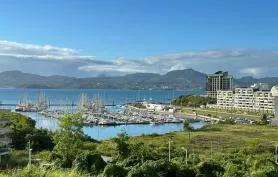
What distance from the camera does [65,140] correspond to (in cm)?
2761

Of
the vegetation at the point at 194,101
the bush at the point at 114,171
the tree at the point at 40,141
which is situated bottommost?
the tree at the point at 40,141

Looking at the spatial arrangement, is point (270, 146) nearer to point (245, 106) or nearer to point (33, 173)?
point (33, 173)

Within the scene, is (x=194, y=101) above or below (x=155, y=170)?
above

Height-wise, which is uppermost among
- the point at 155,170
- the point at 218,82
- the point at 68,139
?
the point at 218,82

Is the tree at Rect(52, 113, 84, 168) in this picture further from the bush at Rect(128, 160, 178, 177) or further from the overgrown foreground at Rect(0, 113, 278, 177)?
the bush at Rect(128, 160, 178, 177)

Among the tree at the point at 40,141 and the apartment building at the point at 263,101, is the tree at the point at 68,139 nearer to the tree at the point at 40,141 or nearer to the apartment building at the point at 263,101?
the tree at the point at 40,141

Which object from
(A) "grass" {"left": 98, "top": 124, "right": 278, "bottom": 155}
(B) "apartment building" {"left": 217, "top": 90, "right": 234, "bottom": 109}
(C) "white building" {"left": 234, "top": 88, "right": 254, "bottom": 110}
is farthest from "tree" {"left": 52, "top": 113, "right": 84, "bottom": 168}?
(B) "apartment building" {"left": 217, "top": 90, "right": 234, "bottom": 109}

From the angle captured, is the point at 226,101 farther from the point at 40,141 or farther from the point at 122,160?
the point at 122,160

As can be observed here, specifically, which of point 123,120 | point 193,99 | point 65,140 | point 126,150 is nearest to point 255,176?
point 126,150

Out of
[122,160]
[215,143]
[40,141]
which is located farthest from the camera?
[215,143]

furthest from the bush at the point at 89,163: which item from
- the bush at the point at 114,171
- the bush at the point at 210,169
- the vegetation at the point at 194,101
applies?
the vegetation at the point at 194,101

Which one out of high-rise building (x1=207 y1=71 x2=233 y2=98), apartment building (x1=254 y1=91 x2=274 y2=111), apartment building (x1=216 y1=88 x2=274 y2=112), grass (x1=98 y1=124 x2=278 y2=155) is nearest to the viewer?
grass (x1=98 y1=124 x2=278 y2=155)

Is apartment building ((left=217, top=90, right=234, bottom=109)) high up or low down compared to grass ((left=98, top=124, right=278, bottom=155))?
up

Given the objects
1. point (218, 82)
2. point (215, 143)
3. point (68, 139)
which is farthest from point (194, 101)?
point (68, 139)
